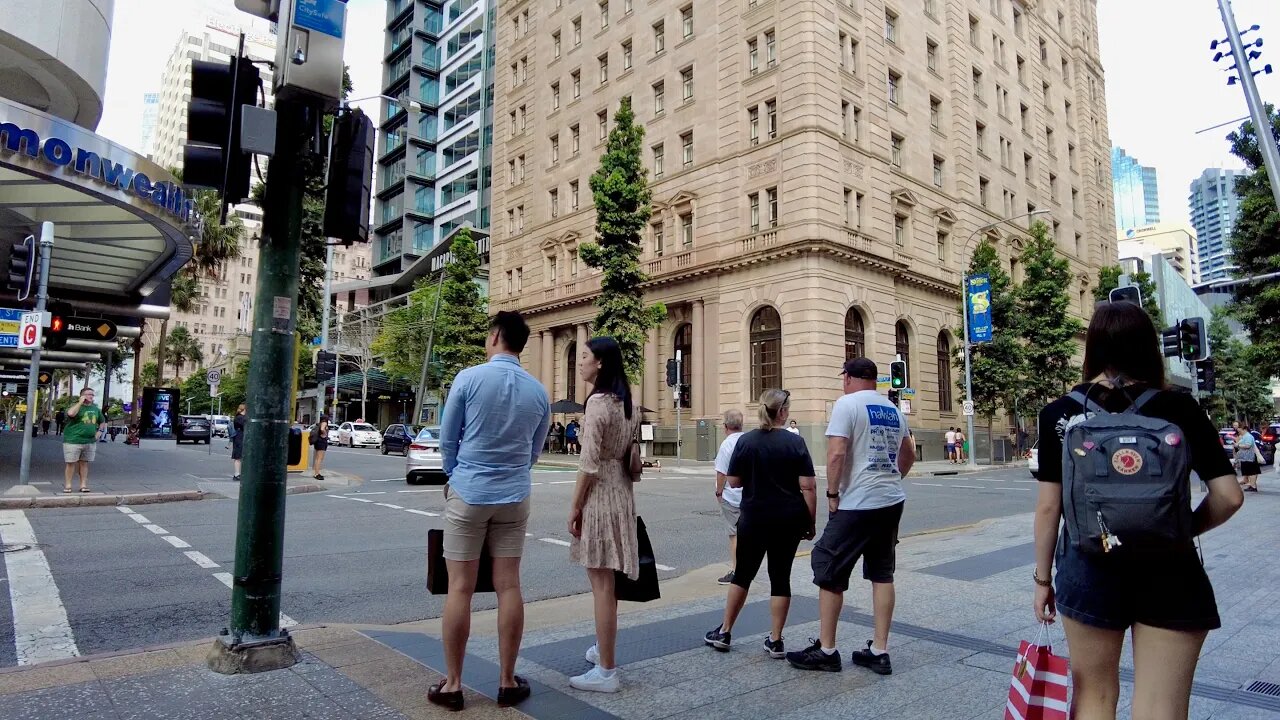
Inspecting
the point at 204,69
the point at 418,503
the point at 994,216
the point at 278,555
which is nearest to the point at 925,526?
the point at 418,503

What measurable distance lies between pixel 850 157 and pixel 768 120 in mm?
3738

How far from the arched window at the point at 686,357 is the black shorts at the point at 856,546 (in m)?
29.2

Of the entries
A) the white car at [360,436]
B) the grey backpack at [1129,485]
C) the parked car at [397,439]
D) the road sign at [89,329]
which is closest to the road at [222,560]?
the grey backpack at [1129,485]

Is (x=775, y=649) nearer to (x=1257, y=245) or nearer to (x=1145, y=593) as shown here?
(x=1145, y=593)

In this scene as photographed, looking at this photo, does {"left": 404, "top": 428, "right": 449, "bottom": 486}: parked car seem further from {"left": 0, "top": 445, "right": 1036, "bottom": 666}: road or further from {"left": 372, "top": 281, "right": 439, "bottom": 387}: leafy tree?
{"left": 372, "top": 281, "right": 439, "bottom": 387}: leafy tree

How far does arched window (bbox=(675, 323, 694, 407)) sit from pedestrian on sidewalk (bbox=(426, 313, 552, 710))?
30.0 meters

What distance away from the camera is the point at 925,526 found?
41.1 feet

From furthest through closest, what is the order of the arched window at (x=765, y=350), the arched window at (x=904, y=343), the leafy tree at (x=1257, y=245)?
1. the arched window at (x=904, y=343)
2. the arched window at (x=765, y=350)
3. the leafy tree at (x=1257, y=245)

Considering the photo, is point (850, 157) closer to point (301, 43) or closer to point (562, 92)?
point (562, 92)

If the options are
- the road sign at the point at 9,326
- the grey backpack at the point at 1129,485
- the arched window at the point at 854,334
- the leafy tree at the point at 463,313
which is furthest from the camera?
the leafy tree at the point at 463,313

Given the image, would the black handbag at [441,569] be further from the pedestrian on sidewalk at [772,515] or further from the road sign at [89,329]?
the road sign at [89,329]

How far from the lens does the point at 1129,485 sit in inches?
94.2

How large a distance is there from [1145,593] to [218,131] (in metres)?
4.77

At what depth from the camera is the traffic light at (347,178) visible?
4.67 metres
